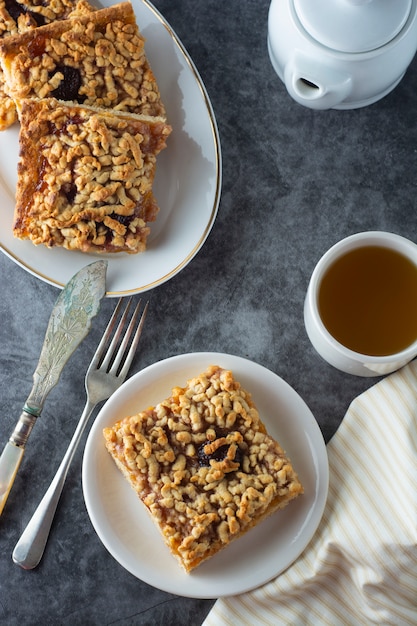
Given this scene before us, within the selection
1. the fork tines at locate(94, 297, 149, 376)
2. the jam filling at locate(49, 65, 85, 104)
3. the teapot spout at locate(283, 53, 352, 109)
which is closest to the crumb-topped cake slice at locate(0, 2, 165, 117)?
the jam filling at locate(49, 65, 85, 104)

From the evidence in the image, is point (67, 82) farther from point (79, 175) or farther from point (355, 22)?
point (355, 22)

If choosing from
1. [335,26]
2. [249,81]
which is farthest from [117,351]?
[335,26]

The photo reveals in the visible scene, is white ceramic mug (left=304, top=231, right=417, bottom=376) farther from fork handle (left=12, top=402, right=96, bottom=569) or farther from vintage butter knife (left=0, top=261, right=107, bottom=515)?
fork handle (left=12, top=402, right=96, bottom=569)

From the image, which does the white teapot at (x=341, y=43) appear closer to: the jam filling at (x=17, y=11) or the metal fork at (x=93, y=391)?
the jam filling at (x=17, y=11)

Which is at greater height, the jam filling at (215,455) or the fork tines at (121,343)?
the fork tines at (121,343)

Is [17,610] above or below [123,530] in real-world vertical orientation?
below

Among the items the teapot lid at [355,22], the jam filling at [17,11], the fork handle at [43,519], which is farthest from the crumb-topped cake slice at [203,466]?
the jam filling at [17,11]

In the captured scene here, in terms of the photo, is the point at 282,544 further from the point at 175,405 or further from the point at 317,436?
the point at 175,405
